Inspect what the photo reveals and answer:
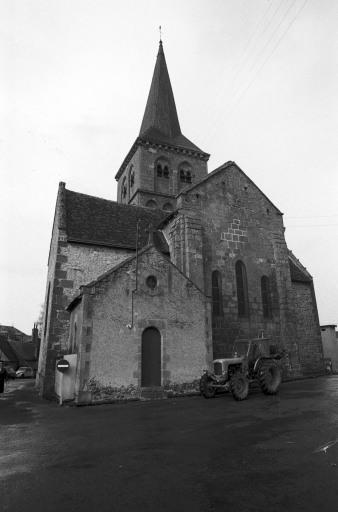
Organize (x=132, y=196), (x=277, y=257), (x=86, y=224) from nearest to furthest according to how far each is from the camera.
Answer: (x=86, y=224) < (x=277, y=257) < (x=132, y=196)

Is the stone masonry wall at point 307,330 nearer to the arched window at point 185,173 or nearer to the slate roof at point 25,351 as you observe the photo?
the arched window at point 185,173

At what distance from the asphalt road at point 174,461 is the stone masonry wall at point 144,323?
3048 millimetres

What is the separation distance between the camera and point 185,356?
46.7 feet

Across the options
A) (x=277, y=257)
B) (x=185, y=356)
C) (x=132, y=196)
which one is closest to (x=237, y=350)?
(x=185, y=356)

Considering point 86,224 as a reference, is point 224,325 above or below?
below

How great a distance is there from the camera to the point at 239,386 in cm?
1190

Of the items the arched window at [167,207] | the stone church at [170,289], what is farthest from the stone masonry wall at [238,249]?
the arched window at [167,207]

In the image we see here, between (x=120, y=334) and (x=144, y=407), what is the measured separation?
2908mm

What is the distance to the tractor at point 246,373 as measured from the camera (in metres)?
12.4

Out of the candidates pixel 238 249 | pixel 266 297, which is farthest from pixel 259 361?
pixel 238 249

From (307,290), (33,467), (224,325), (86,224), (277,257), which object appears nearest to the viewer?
(33,467)

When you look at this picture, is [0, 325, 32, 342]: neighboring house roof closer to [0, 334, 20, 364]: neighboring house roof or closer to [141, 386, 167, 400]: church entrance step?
[0, 334, 20, 364]: neighboring house roof

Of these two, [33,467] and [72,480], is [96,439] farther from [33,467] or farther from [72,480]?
[72,480]

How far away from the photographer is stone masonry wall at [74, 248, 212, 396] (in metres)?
12.7
